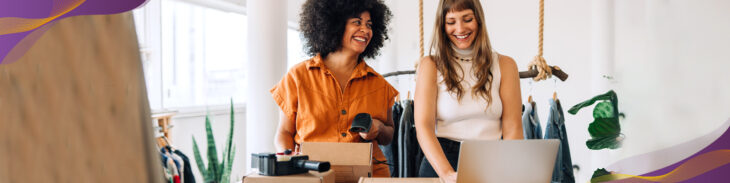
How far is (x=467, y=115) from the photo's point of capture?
1.39m

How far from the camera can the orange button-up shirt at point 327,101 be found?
152 cm

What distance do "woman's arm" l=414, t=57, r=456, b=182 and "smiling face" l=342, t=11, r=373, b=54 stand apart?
0.26 meters

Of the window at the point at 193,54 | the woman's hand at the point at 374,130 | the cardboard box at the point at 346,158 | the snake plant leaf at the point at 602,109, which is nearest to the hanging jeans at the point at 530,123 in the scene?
the snake plant leaf at the point at 602,109

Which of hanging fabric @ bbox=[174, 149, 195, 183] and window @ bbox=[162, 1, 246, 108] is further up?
window @ bbox=[162, 1, 246, 108]

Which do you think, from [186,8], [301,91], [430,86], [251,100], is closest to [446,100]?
[430,86]

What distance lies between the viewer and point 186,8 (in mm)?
4156

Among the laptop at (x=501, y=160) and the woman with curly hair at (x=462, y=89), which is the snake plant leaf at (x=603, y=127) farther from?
the laptop at (x=501, y=160)

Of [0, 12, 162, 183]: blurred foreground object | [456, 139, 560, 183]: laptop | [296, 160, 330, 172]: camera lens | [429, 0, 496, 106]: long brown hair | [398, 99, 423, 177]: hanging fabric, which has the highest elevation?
[429, 0, 496, 106]: long brown hair

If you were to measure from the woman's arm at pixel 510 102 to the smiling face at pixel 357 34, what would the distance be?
1.57ft

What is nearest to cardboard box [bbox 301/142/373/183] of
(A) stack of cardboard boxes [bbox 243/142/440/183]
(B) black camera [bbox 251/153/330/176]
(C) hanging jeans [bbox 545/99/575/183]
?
(A) stack of cardboard boxes [bbox 243/142/440/183]

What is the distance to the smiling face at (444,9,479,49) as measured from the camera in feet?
4.69

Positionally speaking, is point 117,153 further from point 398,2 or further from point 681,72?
point 398,2

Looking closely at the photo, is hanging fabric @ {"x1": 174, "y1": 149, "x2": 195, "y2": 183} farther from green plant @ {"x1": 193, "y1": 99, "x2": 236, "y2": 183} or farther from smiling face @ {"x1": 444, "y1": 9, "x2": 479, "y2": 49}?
smiling face @ {"x1": 444, "y1": 9, "x2": 479, "y2": 49}

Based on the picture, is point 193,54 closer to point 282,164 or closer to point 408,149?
point 408,149
